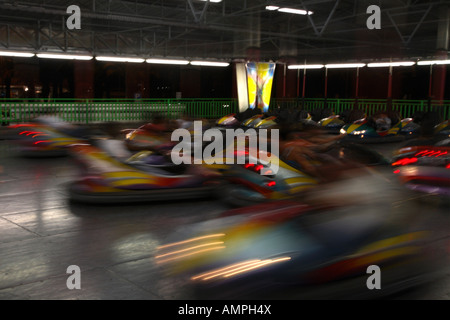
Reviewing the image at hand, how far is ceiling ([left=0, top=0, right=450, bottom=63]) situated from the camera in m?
11.4

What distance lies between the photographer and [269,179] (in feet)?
16.8

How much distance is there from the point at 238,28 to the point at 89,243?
394 inches

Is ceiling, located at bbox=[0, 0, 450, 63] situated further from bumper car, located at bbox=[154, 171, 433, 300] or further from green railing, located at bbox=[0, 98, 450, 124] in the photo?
bumper car, located at bbox=[154, 171, 433, 300]

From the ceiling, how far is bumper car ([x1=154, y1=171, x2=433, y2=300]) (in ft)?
27.4

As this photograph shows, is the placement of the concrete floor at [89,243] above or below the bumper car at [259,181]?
below

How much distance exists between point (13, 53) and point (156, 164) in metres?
8.72

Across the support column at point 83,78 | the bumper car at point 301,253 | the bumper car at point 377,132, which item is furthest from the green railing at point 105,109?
the bumper car at point 301,253

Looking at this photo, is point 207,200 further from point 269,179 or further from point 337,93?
point 337,93


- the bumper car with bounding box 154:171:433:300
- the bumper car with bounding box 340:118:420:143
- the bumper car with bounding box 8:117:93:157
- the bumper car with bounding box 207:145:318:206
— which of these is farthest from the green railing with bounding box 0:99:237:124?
the bumper car with bounding box 154:171:433:300

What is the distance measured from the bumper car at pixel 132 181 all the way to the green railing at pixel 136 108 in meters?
8.32

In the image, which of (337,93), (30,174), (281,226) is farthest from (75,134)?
(337,93)

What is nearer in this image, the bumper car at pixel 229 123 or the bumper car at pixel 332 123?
the bumper car at pixel 332 123

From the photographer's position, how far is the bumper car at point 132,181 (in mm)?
5379

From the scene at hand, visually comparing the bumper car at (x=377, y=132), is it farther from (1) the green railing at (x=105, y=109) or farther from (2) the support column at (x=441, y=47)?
(1) the green railing at (x=105, y=109)
